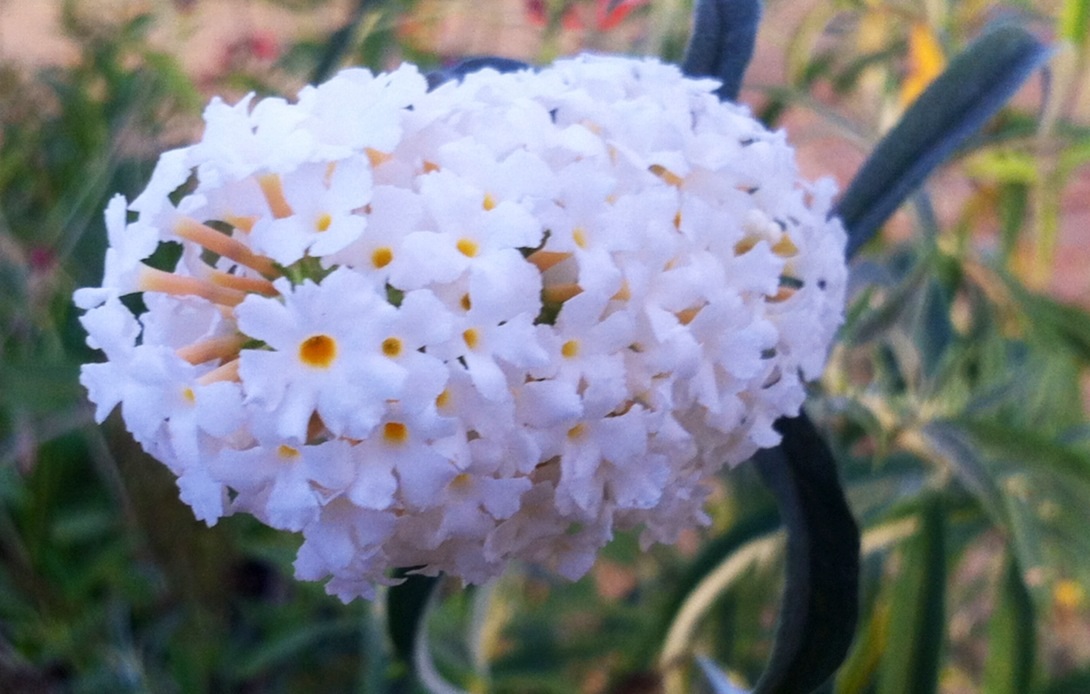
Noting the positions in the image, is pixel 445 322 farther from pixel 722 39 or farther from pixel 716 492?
pixel 716 492

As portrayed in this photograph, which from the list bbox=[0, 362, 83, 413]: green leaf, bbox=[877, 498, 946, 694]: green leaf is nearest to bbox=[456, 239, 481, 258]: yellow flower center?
bbox=[877, 498, 946, 694]: green leaf

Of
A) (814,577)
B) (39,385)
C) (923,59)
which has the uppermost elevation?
(923,59)

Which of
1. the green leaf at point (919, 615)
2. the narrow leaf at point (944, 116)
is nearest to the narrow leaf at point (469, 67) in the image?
the narrow leaf at point (944, 116)

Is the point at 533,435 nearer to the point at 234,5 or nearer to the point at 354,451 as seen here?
the point at 354,451

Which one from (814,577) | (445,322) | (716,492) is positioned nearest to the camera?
(445,322)

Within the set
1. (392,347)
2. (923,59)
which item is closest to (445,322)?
(392,347)

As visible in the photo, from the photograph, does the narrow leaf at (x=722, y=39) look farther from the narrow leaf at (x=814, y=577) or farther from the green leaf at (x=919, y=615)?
the green leaf at (x=919, y=615)
